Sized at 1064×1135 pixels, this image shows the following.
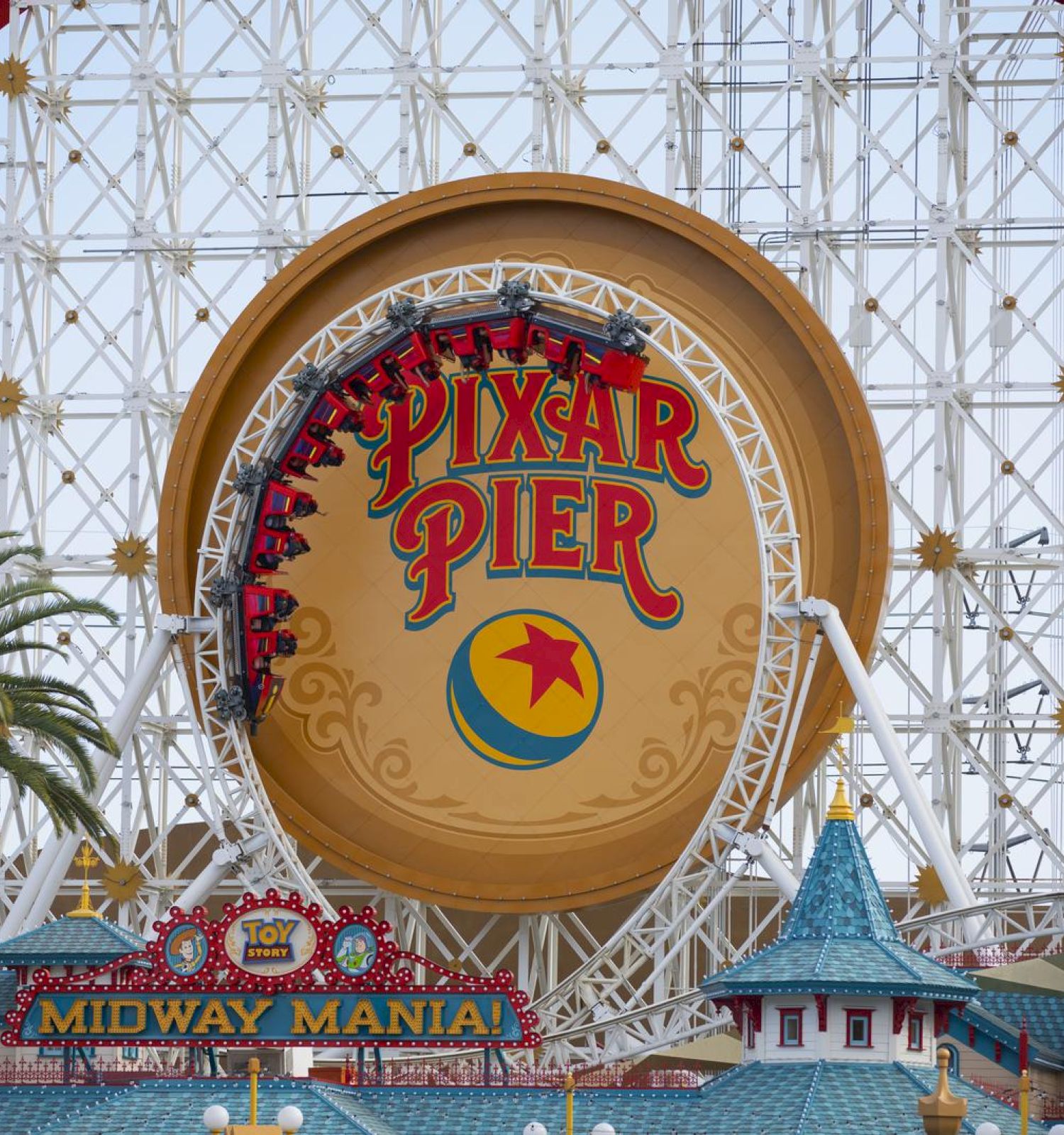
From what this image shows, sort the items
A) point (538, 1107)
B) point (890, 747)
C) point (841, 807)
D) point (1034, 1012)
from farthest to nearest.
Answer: point (890, 747) < point (1034, 1012) < point (841, 807) < point (538, 1107)

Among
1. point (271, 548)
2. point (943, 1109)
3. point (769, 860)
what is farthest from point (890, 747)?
point (943, 1109)

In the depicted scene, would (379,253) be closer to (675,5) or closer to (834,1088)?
(675,5)

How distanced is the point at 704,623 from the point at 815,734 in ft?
11.2

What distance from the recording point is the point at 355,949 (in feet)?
178

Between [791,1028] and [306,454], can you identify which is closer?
[791,1028]

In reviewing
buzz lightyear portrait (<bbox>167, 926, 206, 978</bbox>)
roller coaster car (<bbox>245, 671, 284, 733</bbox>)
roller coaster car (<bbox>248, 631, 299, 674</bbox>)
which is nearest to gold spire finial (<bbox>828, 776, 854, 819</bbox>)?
buzz lightyear portrait (<bbox>167, 926, 206, 978</bbox>)

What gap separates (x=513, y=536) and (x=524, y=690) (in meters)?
2.84

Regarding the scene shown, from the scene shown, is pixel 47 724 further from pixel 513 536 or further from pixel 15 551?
pixel 513 536

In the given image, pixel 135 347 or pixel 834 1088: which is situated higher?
pixel 135 347

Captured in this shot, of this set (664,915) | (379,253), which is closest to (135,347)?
(379,253)

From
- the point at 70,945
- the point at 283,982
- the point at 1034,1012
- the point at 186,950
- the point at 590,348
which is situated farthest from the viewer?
the point at 590,348

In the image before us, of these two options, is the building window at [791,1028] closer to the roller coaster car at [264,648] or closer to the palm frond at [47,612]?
the palm frond at [47,612]

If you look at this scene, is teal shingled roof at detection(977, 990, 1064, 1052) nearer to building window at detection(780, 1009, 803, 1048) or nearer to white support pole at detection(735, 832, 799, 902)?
white support pole at detection(735, 832, 799, 902)

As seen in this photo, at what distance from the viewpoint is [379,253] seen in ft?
213
